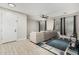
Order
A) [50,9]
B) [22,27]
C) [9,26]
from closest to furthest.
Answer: [50,9] < [22,27] < [9,26]

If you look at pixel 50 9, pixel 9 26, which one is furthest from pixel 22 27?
pixel 50 9

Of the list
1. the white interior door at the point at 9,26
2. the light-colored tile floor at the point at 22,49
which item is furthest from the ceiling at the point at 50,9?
the light-colored tile floor at the point at 22,49

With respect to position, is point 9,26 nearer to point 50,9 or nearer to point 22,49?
point 22,49

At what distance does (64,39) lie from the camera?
1.82 m

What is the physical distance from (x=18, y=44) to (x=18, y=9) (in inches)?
47.7

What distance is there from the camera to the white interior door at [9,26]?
2436mm

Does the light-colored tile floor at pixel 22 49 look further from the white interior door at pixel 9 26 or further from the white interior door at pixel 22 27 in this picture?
the white interior door at pixel 9 26

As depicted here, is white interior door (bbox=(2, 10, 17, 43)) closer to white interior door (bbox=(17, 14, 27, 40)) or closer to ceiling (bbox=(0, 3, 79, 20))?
white interior door (bbox=(17, 14, 27, 40))

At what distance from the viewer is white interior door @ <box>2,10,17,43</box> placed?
2.44 meters

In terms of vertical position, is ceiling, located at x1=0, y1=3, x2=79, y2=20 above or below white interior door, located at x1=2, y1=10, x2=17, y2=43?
above

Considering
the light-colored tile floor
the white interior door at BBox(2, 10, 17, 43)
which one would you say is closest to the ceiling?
the white interior door at BBox(2, 10, 17, 43)

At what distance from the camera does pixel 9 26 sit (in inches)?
106
